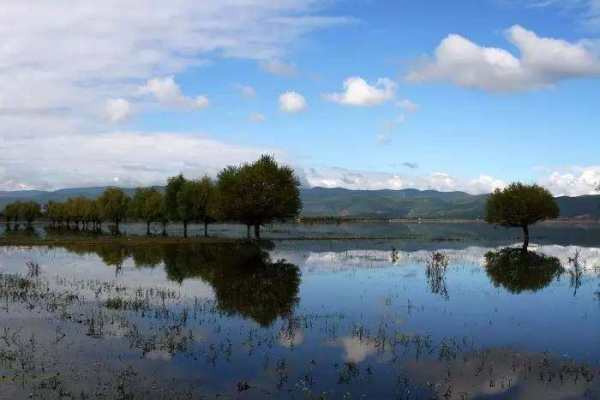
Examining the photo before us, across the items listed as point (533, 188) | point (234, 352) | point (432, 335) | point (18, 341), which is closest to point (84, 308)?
point (18, 341)

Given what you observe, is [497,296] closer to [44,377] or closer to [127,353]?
[127,353]

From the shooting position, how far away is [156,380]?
17828 mm

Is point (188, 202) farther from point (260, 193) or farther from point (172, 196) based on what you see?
point (260, 193)

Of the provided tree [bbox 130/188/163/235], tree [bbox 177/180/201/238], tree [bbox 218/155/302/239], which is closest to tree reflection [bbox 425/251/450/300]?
tree [bbox 218/155/302/239]

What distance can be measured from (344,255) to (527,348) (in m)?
47.5

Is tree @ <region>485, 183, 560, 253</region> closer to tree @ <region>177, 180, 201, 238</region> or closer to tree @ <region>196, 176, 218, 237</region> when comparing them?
tree @ <region>196, 176, 218, 237</region>

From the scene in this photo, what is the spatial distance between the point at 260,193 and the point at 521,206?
53238 millimetres

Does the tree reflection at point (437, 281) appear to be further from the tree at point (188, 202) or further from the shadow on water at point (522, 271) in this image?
the tree at point (188, 202)

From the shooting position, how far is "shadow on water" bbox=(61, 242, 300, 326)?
105 feet

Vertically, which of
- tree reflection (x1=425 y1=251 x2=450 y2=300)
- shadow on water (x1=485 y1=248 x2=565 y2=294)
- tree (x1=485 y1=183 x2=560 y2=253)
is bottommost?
shadow on water (x1=485 y1=248 x2=565 y2=294)

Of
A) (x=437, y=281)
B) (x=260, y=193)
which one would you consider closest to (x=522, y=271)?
(x=437, y=281)

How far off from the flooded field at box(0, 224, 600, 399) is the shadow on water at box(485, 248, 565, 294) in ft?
1.69

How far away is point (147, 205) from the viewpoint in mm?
144500

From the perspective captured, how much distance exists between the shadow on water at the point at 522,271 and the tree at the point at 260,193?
4223cm
